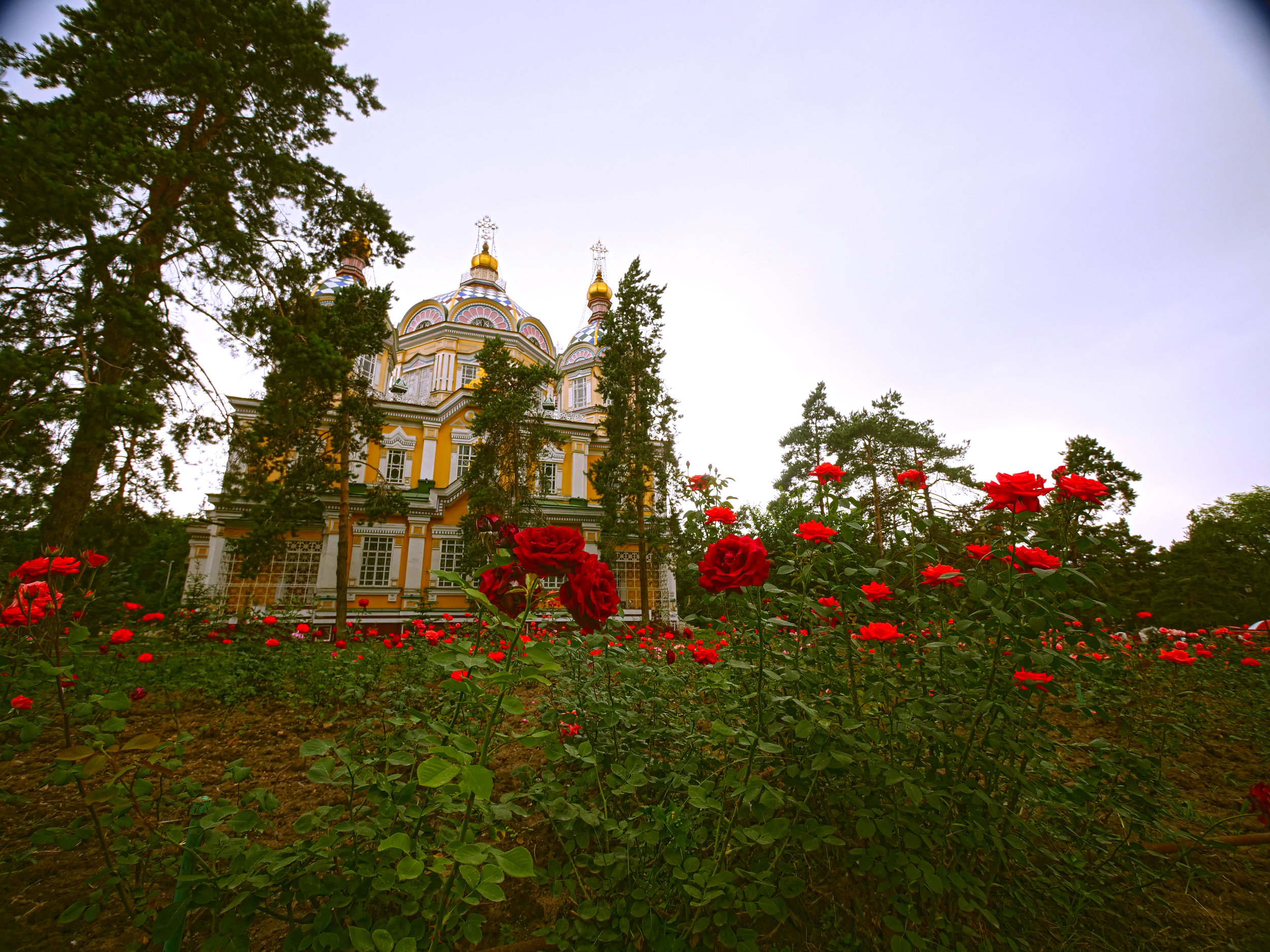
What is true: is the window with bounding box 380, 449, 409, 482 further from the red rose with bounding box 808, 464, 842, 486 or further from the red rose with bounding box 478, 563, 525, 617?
the red rose with bounding box 478, 563, 525, 617

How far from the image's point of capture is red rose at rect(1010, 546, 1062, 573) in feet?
5.08

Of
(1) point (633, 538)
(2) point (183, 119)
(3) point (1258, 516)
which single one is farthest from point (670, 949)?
(3) point (1258, 516)

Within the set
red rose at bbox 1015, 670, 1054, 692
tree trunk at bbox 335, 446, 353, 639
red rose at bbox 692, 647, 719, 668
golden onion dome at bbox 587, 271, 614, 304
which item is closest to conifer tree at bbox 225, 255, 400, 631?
tree trunk at bbox 335, 446, 353, 639

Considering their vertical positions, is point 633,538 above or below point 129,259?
below

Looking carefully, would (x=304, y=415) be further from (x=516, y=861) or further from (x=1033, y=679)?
(x=1033, y=679)

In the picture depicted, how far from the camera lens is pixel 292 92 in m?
8.63

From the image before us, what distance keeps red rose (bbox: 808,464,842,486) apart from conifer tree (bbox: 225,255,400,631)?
576 cm

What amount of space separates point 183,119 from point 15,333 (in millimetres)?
4167

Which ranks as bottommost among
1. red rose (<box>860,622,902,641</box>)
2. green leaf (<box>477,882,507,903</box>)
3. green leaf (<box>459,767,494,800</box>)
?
green leaf (<box>477,882,507,903</box>)

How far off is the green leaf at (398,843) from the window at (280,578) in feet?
54.6

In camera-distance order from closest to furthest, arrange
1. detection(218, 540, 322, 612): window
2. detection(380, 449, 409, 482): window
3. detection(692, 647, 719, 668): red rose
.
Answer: detection(692, 647, 719, 668): red rose < detection(218, 540, 322, 612): window < detection(380, 449, 409, 482): window

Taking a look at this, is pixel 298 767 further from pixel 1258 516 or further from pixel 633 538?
pixel 1258 516

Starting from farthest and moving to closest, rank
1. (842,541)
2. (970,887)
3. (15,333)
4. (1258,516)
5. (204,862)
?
(1258,516), (15,333), (842,541), (970,887), (204,862)

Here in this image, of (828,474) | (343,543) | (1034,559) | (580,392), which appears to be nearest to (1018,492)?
(1034,559)
